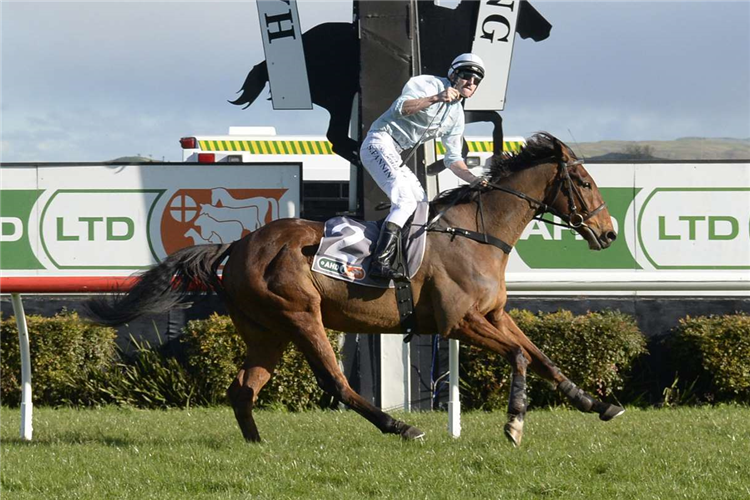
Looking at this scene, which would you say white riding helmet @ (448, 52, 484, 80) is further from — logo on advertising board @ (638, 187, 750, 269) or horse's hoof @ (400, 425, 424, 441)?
logo on advertising board @ (638, 187, 750, 269)

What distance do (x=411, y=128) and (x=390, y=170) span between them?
1.17ft

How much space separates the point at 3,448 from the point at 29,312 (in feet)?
11.3

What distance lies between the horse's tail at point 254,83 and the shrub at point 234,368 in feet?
11.3

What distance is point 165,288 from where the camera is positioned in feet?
20.2

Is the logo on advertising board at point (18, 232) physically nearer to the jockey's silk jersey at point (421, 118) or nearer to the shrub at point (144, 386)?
the shrub at point (144, 386)

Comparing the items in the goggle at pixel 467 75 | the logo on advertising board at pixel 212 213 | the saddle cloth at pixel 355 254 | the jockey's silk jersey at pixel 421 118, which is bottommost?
the logo on advertising board at pixel 212 213

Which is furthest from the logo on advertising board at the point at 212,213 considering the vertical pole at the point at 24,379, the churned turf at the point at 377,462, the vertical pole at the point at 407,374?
the vertical pole at the point at 24,379

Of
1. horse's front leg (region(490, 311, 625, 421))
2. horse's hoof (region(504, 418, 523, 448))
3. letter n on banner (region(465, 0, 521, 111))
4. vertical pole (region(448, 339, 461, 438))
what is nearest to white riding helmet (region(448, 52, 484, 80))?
horse's front leg (region(490, 311, 625, 421))

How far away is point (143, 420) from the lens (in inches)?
287

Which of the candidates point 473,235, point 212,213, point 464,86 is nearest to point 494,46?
point 212,213

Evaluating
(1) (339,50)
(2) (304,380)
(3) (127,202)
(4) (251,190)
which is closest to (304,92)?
(1) (339,50)

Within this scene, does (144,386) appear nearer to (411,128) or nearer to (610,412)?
(411,128)

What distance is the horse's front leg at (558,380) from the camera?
18.7 ft

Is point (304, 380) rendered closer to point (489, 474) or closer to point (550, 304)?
point (550, 304)
